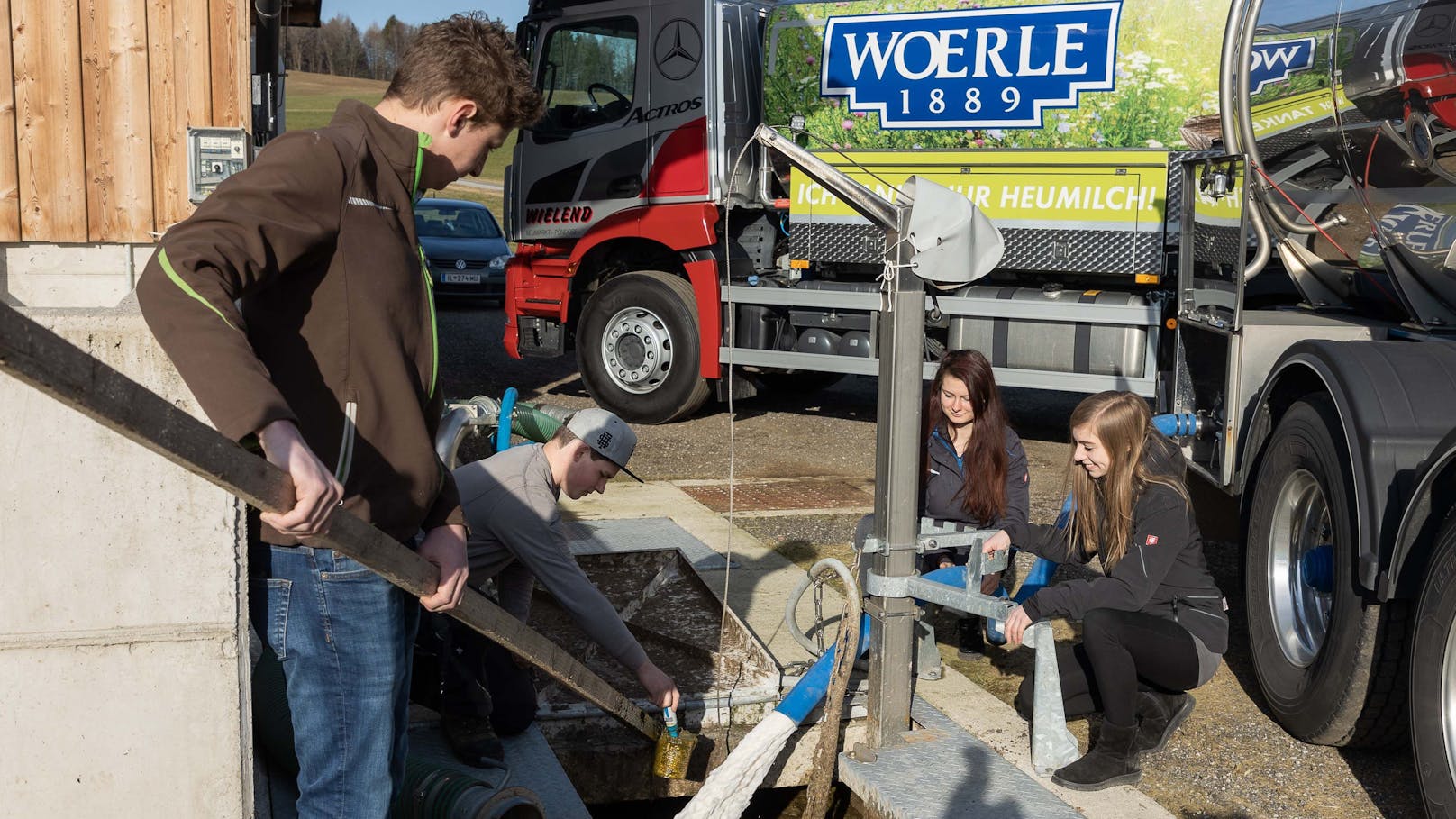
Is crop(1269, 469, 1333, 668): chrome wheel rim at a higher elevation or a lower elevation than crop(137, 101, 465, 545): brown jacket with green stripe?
lower

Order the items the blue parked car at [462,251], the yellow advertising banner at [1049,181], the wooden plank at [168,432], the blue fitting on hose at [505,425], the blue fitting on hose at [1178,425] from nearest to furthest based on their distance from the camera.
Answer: the wooden plank at [168,432] → the blue fitting on hose at [505,425] → the blue fitting on hose at [1178,425] → the yellow advertising banner at [1049,181] → the blue parked car at [462,251]

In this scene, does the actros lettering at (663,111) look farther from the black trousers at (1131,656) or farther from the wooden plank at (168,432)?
the wooden plank at (168,432)

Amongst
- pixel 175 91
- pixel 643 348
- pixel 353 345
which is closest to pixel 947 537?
pixel 353 345

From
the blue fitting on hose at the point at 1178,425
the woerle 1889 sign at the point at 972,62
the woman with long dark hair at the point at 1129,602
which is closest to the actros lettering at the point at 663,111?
the woerle 1889 sign at the point at 972,62

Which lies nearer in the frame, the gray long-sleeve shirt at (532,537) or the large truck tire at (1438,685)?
the large truck tire at (1438,685)

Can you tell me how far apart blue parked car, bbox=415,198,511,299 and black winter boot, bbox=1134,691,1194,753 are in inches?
547

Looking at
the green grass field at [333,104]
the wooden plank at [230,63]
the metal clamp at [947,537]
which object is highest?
the green grass field at [333,104]

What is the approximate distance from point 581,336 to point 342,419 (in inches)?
332

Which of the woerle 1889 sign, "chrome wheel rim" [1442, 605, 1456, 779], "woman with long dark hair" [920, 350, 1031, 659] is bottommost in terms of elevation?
"chrome wheel rim" [1442, 605, 1456, 779]

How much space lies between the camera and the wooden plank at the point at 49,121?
190 inches

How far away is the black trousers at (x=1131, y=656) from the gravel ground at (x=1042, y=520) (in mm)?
252

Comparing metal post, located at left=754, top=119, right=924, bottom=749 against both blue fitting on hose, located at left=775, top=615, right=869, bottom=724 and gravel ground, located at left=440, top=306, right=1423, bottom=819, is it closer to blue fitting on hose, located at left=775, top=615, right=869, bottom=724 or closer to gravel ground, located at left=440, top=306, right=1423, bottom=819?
blue fitting on hose, located at left=775, top=615, right=869, bottom=724

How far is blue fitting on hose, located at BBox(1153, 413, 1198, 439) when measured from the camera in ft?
16.9

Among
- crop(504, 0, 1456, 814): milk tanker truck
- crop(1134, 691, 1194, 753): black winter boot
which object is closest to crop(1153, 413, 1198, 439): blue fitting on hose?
crop(504, 0, 1456, 814): milk tanker truck
